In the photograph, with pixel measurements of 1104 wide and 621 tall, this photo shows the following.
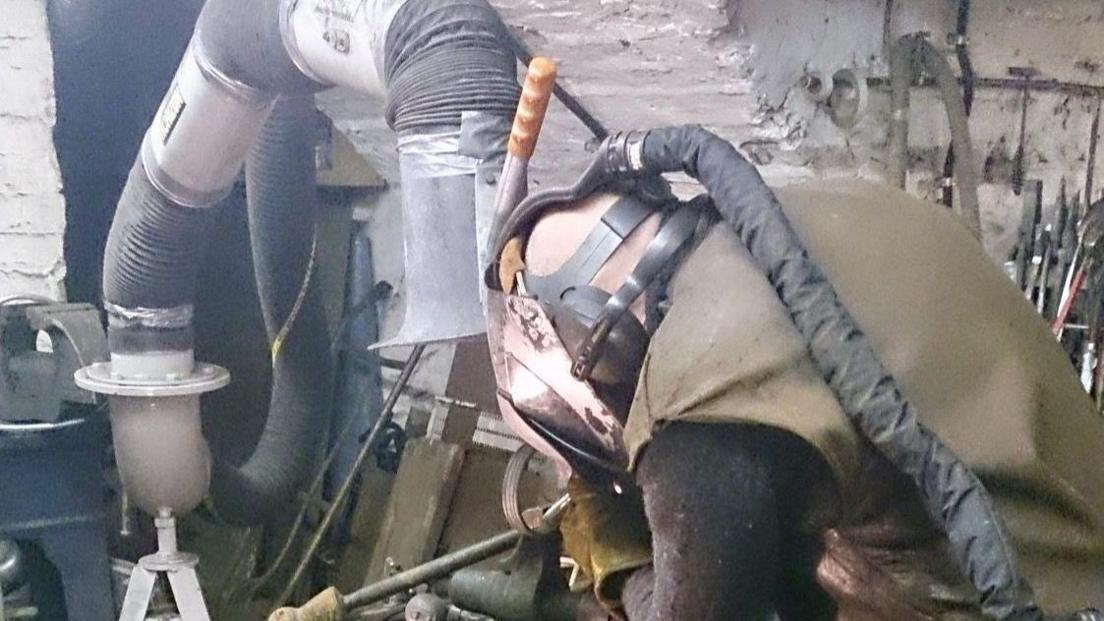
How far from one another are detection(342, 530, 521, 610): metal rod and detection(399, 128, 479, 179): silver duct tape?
779 mm

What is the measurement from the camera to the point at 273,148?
2109mm

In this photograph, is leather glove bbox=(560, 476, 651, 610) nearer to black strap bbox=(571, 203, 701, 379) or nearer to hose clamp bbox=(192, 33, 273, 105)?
black strap bbox=(571, 203, 701, 379)

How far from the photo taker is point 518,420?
1.04 metres

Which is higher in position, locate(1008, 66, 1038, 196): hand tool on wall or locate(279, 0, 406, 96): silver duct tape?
locate(279, 0, 406, 96): silver duct tape

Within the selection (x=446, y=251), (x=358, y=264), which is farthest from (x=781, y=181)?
(x=358, y=264)

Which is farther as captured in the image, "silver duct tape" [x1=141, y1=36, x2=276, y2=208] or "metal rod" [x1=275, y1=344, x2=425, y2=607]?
"metal rod" [x1=275, y1=344, x2=425, y2=607]

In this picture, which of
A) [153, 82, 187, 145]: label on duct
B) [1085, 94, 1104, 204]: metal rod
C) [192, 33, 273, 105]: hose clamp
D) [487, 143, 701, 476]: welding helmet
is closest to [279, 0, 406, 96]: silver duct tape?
[192, 33, 273, 105]: hose clamp

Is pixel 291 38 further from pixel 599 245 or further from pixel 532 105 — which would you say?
pixel 599 245

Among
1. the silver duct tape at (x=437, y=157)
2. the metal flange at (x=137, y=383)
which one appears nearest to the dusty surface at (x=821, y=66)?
the silver duct tape at (x=437, y=157)

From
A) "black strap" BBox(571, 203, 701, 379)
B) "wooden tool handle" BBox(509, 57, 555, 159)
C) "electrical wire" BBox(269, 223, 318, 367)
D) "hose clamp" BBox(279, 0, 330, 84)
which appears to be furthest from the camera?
"electrical wire" BBox(269, 223, 318, 367)

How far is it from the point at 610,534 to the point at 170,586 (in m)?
1.14

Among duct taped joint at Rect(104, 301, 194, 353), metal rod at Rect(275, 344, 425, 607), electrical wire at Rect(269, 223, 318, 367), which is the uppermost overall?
duct taped joint at Rect(104, 301, 194, 353)

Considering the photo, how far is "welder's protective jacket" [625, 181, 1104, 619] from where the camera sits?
77 centimetres

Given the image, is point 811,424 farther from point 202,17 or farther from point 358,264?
point 358,264
